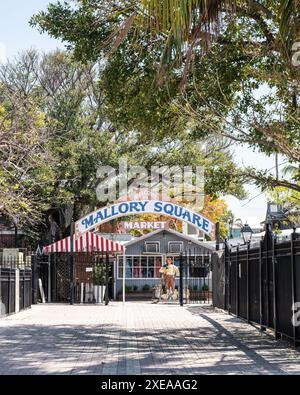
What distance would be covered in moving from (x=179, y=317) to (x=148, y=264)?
20.8 meters

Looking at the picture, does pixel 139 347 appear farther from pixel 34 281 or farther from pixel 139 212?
pixel 139 212

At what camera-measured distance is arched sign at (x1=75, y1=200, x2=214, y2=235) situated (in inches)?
1302

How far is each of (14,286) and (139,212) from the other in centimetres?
1128

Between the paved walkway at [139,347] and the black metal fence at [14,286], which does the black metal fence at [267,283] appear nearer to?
the paved walkway at [139,347]

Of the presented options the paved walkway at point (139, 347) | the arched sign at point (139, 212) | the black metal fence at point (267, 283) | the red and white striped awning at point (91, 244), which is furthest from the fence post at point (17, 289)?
the arched sign at point (139, 212)

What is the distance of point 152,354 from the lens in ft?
40.9

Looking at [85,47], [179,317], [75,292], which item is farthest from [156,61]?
[75,292]

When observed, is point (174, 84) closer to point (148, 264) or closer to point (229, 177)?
point (229, 177)

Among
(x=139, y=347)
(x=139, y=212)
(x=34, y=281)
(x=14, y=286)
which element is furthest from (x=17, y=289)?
(x=139, y=212)

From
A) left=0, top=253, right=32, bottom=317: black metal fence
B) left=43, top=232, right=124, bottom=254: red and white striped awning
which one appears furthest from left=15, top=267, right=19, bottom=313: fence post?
left=43, top=232, right=124, bottom=254: red and white striped awning

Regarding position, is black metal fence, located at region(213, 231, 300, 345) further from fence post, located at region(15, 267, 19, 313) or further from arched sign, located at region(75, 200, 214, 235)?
arched sign, located at region(75, 200, 214, 235)

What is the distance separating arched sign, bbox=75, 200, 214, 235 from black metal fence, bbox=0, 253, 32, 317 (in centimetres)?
582

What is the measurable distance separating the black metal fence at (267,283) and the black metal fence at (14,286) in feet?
21.2

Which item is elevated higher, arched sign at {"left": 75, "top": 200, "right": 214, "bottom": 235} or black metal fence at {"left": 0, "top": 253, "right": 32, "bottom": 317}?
arched sign at {"left": 75, "top": 200, "right": 214, "bottom": 235}
